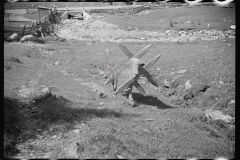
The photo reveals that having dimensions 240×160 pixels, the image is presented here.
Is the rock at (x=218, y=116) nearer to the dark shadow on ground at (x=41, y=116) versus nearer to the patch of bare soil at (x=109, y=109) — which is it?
the patch of bare soil at (x=109, y=109)

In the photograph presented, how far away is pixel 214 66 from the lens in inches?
548

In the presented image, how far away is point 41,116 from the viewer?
7.68 meters

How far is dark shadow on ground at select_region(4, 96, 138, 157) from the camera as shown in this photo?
6.31 m

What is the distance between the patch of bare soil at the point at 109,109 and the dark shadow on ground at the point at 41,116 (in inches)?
1.2

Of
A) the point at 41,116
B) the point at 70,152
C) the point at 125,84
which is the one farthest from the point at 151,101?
the point at 70,152

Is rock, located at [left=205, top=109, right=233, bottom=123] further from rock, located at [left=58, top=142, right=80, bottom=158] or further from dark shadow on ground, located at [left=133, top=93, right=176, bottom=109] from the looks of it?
rock, located at [left=58, top=142, right=80, bottom=158]

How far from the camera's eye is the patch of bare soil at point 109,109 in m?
6.21

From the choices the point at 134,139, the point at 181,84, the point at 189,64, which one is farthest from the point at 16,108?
the point at 189,64

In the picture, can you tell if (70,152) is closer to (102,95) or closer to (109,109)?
(109,109)

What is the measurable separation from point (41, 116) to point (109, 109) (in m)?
3.03

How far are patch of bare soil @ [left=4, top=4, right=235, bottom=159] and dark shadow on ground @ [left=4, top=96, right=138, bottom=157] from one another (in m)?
0.03

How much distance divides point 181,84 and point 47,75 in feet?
28.0

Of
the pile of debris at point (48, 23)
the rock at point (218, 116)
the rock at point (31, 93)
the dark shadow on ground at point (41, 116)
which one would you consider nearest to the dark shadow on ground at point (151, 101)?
the rock at point (218, 116)

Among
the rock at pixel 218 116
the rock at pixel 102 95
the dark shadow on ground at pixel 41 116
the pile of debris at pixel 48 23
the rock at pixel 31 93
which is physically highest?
the pile of debris at pixel 48 23
